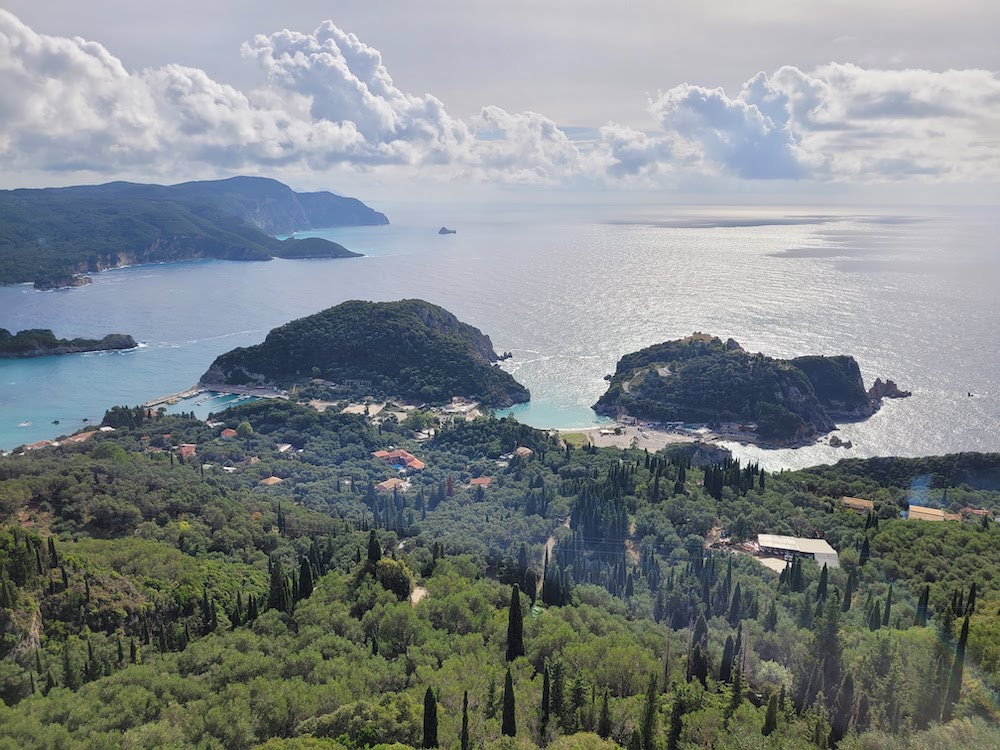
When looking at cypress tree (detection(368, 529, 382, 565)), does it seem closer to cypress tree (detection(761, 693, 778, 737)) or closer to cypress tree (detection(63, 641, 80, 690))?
cypress tree (detection(63, 641, 80, 690))

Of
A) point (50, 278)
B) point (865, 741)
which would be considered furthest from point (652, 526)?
point (50, 278)

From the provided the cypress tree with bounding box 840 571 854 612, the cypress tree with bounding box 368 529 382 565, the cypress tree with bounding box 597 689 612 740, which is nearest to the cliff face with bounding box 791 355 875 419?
the cypress tree with bounding box 840 571 854 612

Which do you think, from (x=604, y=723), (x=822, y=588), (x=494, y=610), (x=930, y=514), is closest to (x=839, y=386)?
(x=930, y=514)

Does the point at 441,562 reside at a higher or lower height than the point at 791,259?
lower

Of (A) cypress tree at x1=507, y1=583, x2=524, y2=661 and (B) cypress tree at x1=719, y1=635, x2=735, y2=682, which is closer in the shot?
(B) cypress tree at x1=719, y1=635, x2=735, y2=682

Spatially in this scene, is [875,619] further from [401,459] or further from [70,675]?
[401,459]

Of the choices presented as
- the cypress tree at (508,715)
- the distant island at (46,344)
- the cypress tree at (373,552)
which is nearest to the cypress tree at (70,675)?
the cypress tree at (373,552)

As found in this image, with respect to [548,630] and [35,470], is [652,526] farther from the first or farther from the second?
[35,470]
